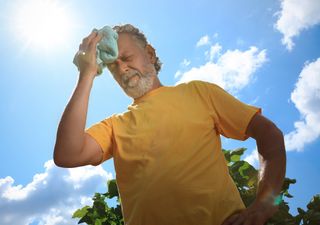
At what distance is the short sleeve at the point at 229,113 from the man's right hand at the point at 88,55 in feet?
2.65

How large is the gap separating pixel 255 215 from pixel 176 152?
60cm

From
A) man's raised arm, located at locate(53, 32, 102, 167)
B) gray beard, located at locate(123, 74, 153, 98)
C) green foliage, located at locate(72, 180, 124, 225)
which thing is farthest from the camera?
green foliage, located at locate(72, 180, 124, 225)

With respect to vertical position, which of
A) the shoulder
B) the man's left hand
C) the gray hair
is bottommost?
Answer: the man's left hand

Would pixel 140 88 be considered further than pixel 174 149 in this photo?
Yes

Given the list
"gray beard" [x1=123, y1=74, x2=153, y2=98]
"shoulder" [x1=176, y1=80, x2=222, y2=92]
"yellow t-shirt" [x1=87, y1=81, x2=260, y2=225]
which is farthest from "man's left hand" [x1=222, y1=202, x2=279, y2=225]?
"gray beard" [x1=123, y1=74, x2=153, y2=98]

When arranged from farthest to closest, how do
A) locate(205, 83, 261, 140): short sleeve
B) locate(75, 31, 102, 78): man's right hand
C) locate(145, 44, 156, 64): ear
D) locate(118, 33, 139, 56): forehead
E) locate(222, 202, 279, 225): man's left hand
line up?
locate(145, 44, 156, 64): ear < locate(118, 33, 139, 56): forehead < locate(75, 31, 102, 78): man's right hand < locate(205, 83, 261, 140): short sleeve < locate(222, 202, 279, 225): man's left hand

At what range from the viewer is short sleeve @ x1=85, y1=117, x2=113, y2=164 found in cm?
260

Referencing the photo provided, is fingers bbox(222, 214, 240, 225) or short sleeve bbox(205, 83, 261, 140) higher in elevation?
short sleeve bbox(205, 83, 261, 140)

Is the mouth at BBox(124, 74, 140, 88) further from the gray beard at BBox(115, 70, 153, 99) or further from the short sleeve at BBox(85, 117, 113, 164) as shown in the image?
the short sleeve at BBox(85, 117, 113, 164)

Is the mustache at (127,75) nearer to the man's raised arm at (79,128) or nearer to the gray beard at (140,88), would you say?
the gray beard at (140,88)

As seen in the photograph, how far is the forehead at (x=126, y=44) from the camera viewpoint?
10.1ft

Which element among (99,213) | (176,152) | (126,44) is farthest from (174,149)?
(99,213)

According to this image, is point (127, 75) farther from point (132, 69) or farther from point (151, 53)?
point (151, 53)

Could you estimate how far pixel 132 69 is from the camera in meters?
2.98
